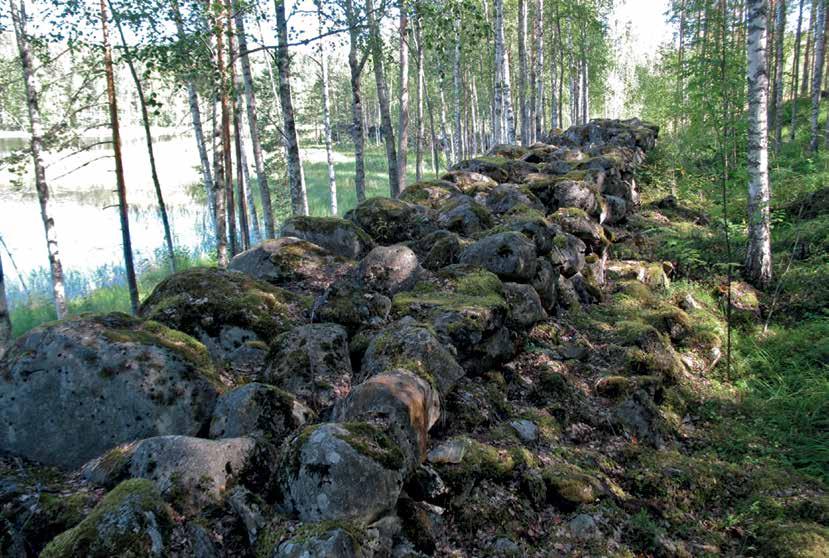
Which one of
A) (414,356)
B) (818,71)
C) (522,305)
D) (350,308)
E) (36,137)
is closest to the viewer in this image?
(414,356)

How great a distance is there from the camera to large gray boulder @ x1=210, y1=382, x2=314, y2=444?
13.5 ft

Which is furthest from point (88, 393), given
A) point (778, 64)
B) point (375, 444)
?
point (778, 64)

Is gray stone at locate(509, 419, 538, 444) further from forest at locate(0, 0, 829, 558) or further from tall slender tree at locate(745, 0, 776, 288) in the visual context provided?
tall slender tree at locate(745, 0, 776, 288)

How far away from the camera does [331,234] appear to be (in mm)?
8383

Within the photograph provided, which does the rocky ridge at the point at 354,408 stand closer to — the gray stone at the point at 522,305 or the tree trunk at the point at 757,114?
the gray stone at the point at 522,305

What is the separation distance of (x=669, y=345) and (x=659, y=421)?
7.08 ft

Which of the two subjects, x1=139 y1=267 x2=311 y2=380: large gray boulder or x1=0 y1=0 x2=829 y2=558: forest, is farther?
x1=139 y1=267 x2=311 y2=380: large gray boulder

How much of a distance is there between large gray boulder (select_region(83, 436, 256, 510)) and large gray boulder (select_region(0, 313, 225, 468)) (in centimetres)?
34

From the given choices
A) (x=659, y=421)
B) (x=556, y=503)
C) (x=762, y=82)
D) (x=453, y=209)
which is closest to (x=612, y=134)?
(x=762, y=82)

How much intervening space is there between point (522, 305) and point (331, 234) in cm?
339

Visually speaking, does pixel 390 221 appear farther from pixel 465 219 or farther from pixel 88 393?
pixel 88 393

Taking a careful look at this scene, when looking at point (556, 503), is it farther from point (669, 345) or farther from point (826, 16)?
point (826, 16)

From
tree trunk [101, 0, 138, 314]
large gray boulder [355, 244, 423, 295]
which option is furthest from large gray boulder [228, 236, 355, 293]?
tree trunk [101, 0, 138, 314]

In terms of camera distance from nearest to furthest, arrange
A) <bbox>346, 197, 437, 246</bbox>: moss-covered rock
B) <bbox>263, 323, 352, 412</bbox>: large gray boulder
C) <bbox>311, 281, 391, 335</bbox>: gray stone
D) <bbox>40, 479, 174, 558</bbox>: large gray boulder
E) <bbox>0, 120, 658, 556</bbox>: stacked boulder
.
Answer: <bbox>40, 479, 174, 558</bbox>: large gray boulder → <bbox>0, 120, 658, 556</bbox>: stacked boulder → <bbox>263, 323, 352, 412</bbox>: large gray boulder → <bbox>311, 281, 391, 335</bbox>: gray stone → <bbox>346, 197, 437, 246</bbox>: moss-covered rock
